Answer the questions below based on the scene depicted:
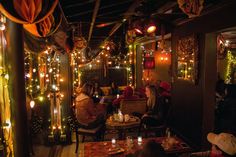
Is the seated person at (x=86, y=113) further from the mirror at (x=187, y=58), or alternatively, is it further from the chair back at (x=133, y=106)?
the mirror at (x=187, y=58)

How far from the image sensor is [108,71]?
13383 millimetres

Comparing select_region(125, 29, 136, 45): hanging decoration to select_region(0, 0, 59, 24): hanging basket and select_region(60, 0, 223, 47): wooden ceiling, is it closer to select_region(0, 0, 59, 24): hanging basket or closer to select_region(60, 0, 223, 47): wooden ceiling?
select_region(60, 0, 223, 47): wooden ceiling

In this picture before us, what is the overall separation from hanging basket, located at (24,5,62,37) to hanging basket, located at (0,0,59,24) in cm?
59

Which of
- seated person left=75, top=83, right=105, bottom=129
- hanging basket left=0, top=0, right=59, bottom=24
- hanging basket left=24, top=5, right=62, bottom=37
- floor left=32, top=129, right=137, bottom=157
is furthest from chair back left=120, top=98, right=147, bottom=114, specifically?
hanging basket left=0, top=0, right=59, bottom=24

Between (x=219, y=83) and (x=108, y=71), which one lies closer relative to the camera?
(x=219, y=83)

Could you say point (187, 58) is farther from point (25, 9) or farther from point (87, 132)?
point (25, 9)

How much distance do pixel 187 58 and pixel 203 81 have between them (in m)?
0.92

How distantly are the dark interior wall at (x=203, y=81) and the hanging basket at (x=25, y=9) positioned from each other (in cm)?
346

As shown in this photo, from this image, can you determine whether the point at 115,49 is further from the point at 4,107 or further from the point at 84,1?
the point at 4,107

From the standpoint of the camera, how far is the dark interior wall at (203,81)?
4.64 meters

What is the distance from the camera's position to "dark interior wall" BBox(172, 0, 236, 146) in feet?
15.2

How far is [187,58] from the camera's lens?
6012 millimetres

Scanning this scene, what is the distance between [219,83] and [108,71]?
256 inches

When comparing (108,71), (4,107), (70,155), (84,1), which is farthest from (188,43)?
(108,71)
